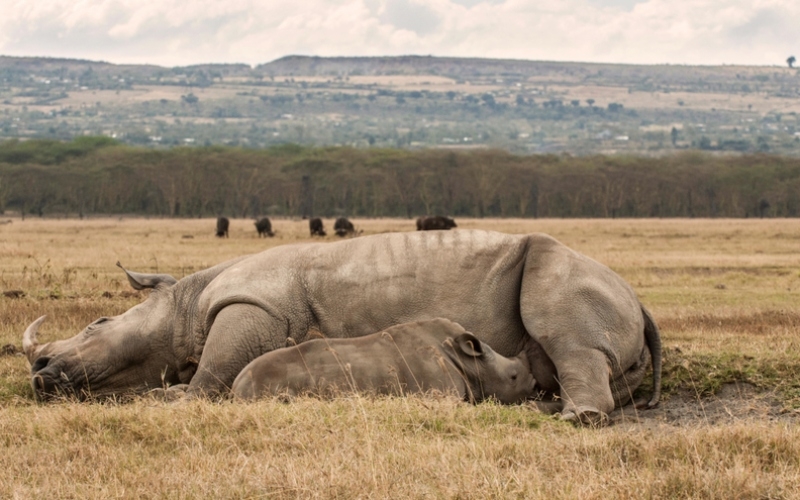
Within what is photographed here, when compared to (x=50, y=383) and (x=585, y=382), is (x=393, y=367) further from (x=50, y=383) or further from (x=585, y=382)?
(x=50, y=383)

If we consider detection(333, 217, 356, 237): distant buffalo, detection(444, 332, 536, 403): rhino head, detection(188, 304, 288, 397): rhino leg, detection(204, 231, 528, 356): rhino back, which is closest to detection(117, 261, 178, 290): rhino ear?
detection(204, 231, 528, 356): rhino back

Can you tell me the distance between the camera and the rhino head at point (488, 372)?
26.6ft

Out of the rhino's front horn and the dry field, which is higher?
the dry field

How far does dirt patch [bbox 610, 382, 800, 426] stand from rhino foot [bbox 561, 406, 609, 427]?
0.67ft

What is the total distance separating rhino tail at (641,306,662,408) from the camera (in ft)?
28.7

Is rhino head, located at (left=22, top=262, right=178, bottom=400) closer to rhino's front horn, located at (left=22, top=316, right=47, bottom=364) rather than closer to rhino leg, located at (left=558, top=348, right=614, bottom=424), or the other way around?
rhino's front horn, located at (left=22, top=316, right=47, bottom=364)

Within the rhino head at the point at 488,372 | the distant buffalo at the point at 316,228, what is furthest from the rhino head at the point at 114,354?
the distant buffalo at the point at 316,228

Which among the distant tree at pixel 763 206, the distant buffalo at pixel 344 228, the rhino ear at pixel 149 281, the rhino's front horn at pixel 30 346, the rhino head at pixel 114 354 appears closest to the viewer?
the rhino head at pixel 114 354

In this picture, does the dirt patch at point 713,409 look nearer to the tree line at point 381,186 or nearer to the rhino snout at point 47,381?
the rhino snout at point 47,381

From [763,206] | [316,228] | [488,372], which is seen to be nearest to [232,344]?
[488,372]

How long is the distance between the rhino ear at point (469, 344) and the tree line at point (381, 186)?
76447 millimetres

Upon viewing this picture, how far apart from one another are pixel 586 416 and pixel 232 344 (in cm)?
279

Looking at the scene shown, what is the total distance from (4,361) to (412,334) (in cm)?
389

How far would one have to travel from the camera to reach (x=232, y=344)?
28.3 feet
